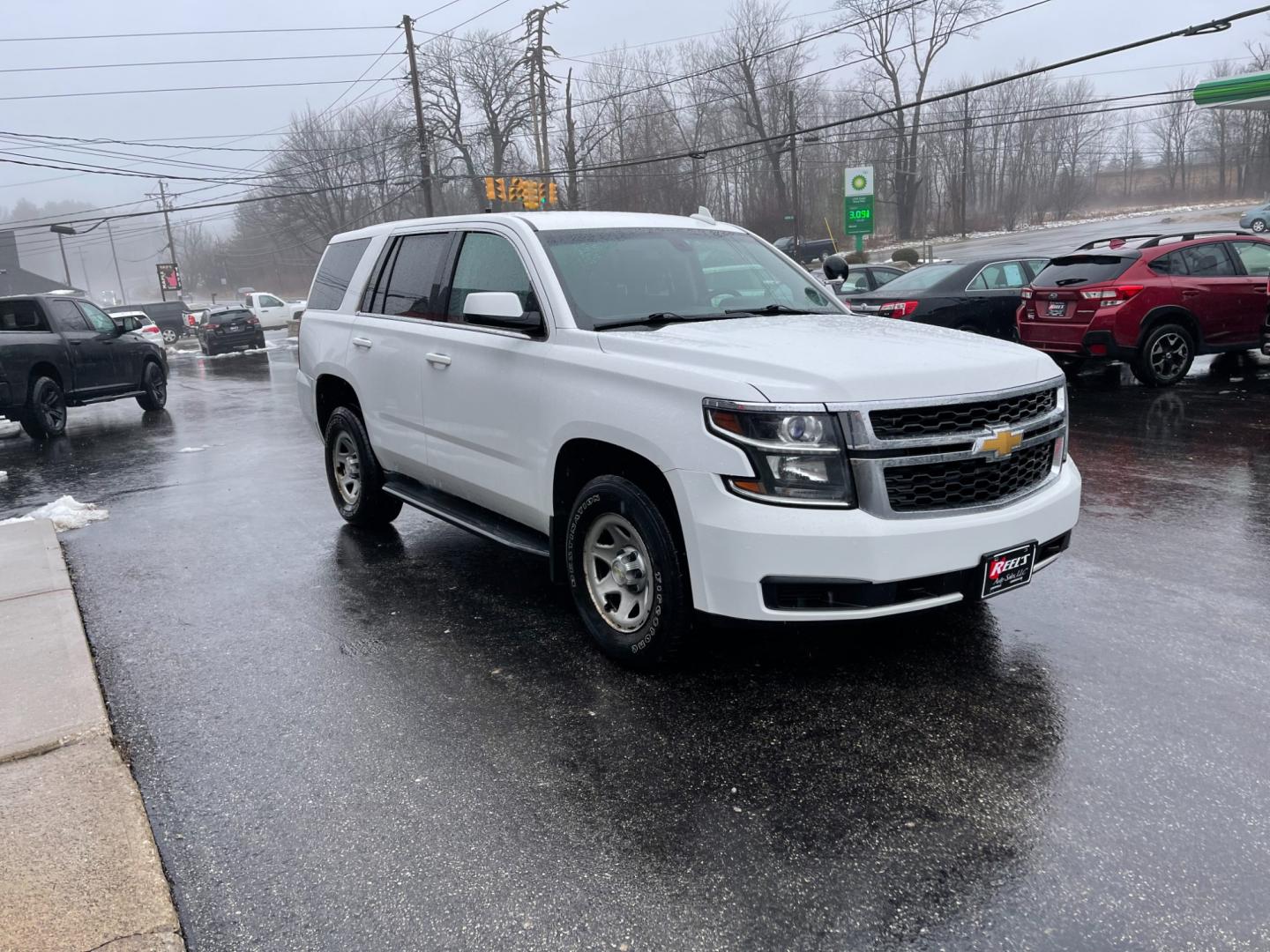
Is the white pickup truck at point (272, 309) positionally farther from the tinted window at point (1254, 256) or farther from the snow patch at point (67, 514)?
the tinted window at point (1254, 256)

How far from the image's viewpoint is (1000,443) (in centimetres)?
372

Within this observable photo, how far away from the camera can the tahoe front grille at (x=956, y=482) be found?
3557 mm

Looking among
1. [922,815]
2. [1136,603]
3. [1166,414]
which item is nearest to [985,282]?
[1166,414]

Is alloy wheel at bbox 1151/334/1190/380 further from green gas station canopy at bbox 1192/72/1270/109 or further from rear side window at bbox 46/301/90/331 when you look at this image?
green gas station canopy at bbox 1192/72/1270/109

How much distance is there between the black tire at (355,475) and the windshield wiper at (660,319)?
8.29 ft

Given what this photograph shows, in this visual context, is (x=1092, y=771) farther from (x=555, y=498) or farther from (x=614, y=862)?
(x=555, y=498)

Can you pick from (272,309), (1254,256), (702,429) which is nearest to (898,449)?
(702,429)

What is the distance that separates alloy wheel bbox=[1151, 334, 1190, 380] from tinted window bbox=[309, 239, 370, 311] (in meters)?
9.18

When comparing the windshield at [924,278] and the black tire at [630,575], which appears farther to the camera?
the windshield at [924,278]

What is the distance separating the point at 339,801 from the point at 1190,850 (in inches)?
105

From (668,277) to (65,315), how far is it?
41.7 feet

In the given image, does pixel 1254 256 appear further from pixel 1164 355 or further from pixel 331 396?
pixel 331 396

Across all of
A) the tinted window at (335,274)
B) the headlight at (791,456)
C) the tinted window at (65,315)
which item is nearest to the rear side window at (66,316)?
the tinted window at (65,315)

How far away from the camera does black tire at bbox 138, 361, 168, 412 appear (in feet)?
51.4
